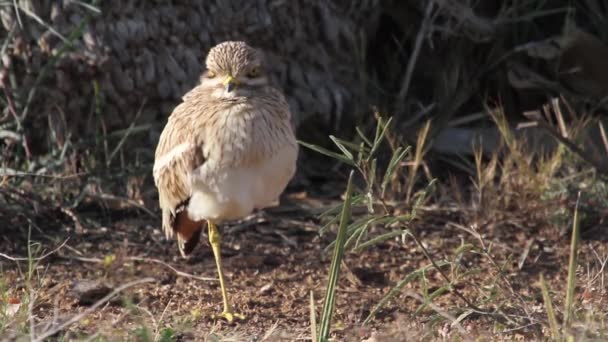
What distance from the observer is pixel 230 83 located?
15.3 ft

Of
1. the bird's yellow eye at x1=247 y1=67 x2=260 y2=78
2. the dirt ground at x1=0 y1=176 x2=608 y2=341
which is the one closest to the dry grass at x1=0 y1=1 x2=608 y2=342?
the dirt ground at x1=0 y1=176 x2=608 y2=341

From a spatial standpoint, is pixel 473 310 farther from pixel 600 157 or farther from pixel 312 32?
pixel 312 32

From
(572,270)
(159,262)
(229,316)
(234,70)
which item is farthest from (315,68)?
(572,270)

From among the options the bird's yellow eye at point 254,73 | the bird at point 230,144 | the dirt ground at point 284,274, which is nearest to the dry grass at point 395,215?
the dirt ground at point 284,274

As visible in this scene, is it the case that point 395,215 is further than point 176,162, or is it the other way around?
point 176,162

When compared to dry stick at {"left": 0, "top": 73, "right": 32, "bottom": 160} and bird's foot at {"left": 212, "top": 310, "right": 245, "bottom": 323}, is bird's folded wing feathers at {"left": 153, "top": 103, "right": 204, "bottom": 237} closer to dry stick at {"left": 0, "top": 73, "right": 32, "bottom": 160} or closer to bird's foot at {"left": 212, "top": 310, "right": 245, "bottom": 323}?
bird's foot at {"left": 212, "top": 310, "right": 245, "bottom": 323}

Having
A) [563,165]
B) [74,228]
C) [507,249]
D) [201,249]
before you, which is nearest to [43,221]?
[74,228]

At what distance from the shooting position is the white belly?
4.56m

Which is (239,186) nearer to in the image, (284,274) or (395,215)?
(395,215)

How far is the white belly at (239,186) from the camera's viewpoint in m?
4.56

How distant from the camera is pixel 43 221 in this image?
226 inches

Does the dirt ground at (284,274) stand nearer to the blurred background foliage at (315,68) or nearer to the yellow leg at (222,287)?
the yellow leg at (222,287)

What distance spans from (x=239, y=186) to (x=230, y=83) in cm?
43

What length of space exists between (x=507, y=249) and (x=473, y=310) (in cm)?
161
